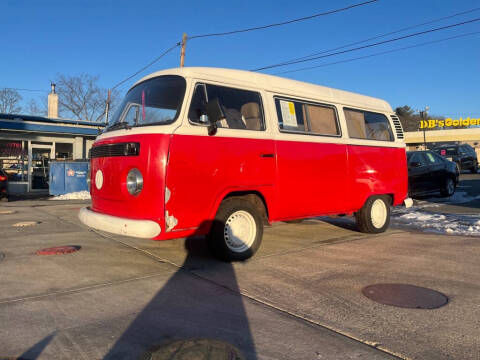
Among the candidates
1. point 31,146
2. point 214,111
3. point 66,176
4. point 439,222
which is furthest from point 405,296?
point 31,146

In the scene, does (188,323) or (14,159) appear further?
(14,159)

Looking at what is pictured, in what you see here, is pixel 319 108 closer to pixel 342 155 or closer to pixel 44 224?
pixel 342 155

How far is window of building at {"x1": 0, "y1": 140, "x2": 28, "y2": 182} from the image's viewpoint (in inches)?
723

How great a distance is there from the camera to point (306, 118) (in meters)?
5.88

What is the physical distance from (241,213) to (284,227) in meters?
3.22

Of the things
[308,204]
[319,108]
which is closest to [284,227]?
[308,204]

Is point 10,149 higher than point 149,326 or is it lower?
higher

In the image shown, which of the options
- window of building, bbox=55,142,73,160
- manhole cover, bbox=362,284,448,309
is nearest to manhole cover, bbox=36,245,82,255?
manhole cover, bbox=362,284,448,309

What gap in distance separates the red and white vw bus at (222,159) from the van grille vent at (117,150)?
0.01m

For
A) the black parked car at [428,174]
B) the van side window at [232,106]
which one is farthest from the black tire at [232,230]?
the black parked car at [428,174]

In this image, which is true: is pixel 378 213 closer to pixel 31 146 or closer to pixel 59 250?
pixel 59 250

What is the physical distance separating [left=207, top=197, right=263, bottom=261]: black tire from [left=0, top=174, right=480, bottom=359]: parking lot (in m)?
0.16

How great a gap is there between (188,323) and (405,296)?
2150 mm

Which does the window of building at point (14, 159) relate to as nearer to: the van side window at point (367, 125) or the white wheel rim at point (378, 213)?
the van side window at point (367, 125)
